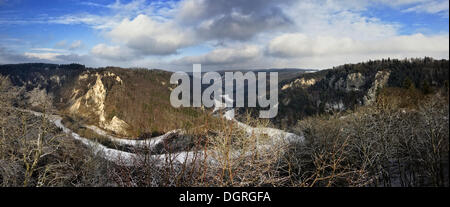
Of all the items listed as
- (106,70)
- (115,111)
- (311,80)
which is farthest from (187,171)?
(311,80)

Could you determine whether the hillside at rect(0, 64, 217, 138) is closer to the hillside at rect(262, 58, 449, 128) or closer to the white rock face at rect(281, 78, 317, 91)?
the hillside at rect(262, 58, 449, 128)

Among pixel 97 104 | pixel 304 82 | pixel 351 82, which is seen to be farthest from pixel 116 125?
pixel 304 82

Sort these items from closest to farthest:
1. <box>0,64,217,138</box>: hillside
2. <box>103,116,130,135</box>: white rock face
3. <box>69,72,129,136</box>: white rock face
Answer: <box>103,116,130,135</box>: white rock face
<box>0,64,217,138</box>: hillside
<box>69,72,129,136</box>: white rock face

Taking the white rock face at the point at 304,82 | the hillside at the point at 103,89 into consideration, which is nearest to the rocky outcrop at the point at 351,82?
the white rock face at the point at 304,82

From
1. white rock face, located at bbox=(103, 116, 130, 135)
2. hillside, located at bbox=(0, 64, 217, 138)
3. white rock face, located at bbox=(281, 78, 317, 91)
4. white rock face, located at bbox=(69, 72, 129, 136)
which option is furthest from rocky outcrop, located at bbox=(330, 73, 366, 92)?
white rock face, located at bbox=(69, 72, 129, 136)

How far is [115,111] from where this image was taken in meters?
105

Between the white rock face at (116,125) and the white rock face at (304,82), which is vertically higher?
the white rock face at (304,82)

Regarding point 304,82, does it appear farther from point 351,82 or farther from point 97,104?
point 97,104

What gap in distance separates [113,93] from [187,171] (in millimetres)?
124279

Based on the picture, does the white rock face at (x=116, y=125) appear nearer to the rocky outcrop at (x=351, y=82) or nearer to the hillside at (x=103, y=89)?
the hillside at (x=103, y=89)

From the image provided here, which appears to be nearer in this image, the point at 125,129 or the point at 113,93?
the point at 125,129
